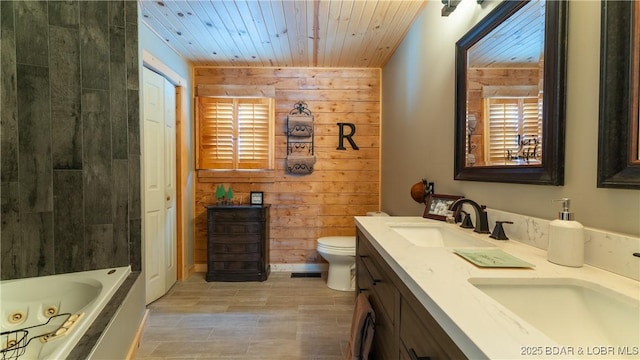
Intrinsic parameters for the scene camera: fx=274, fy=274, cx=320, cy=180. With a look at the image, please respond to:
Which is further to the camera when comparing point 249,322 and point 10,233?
point 249,322

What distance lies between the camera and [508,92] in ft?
3.82

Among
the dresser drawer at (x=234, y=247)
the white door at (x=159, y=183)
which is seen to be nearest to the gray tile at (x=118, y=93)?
the white door at (x=159, y=183)

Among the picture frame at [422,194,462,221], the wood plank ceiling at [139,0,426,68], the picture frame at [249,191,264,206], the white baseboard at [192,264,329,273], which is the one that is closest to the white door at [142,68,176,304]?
the wood plank ceiling at [139,0,426,68]

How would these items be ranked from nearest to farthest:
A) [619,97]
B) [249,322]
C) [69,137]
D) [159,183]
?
[619,97], [69,137], [249,322], [159,183]

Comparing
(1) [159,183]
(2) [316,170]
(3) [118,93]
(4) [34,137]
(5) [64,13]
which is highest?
(5) [64,13]

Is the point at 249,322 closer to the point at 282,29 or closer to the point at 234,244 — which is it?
the point at 234,244

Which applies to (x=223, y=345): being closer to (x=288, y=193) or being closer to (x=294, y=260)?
(x=294, y=260)

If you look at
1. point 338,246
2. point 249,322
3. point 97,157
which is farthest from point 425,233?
point 97,157

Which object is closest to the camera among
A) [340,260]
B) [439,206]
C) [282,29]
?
[439,206]

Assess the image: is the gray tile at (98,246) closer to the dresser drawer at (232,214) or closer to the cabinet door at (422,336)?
the dresser drawer at (232,214)

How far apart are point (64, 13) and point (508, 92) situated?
2190 millimetres

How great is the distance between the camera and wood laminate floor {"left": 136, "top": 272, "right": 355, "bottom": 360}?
1.81 metres

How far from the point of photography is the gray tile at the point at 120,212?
1.51 m

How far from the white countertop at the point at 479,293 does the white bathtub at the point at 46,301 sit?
1.15 m
